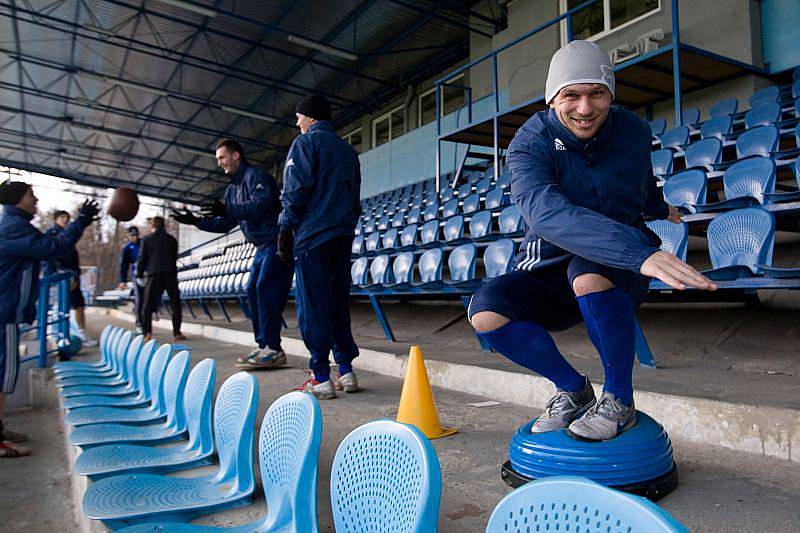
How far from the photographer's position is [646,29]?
28.8 ft

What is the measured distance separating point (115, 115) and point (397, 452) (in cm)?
2365

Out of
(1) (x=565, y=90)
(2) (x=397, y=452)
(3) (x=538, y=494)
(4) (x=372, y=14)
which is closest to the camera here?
(3) (x=538, y=494)

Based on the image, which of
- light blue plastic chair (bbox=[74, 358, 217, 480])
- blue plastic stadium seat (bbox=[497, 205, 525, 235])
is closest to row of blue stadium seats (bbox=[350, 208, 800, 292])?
blue plastic stadium seat (bbox=[497, 205, 525, 235])

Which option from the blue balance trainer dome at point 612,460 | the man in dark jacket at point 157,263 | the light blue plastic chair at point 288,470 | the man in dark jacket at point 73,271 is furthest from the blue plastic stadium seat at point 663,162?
the man in dark jacket at point 73,271

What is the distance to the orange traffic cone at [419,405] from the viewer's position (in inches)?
90.7

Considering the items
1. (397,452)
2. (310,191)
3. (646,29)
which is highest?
(646,29)

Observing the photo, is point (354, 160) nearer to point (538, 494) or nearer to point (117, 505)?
point (117, 505)

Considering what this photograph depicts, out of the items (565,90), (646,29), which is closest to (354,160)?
(565,90)

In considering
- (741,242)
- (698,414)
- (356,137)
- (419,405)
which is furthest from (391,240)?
(356,137)

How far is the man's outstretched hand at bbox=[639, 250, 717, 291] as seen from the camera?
1197 mm

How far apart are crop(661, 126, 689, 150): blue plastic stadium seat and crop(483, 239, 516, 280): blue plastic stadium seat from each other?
2849 millimetres

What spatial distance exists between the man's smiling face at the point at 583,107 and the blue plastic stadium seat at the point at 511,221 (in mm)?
3510

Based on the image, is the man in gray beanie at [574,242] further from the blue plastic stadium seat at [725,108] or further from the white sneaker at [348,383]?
the blue plastic stadium seat at [725,108]

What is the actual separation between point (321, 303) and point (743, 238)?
234 centimetres
